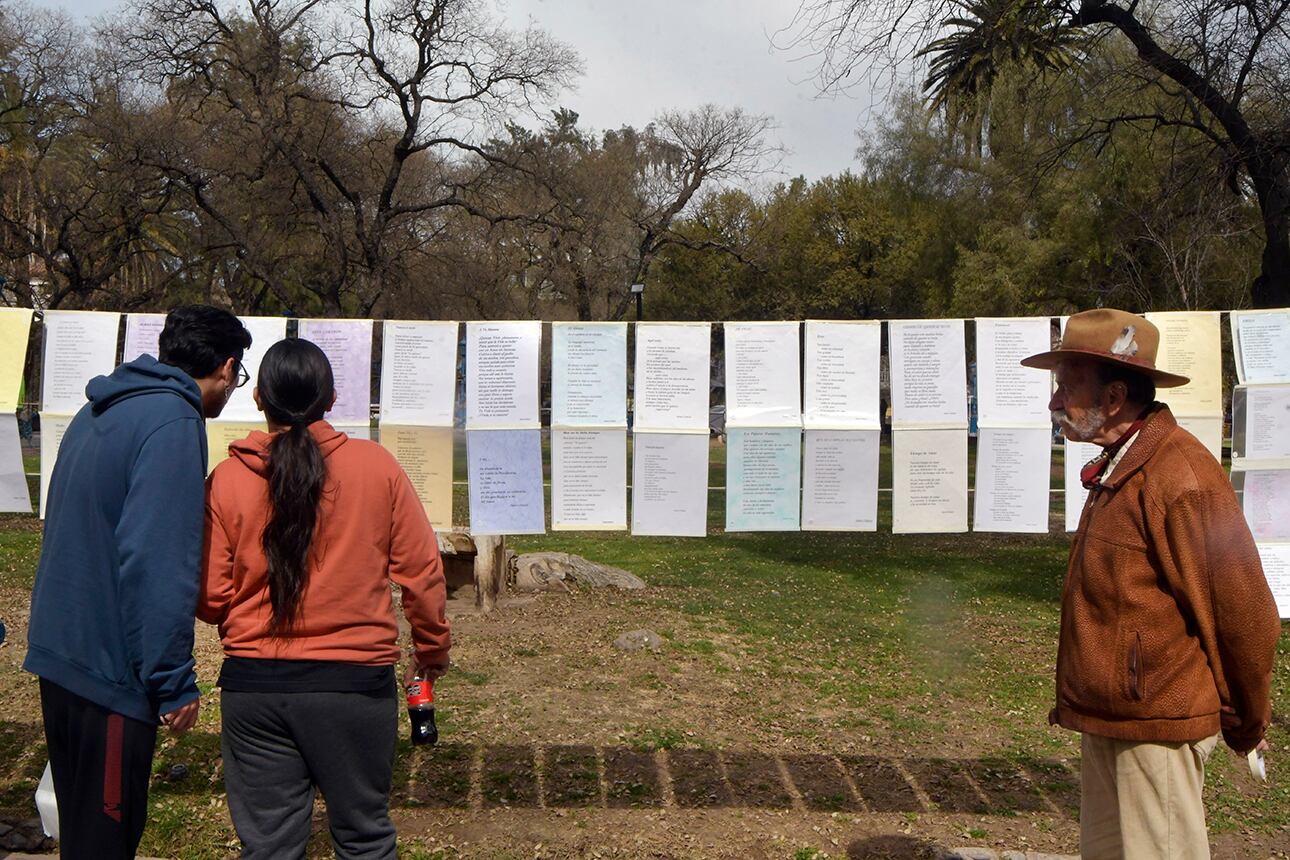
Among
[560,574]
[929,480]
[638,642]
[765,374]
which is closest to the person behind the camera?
[765,374]

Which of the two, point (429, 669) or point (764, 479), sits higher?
point (764, 479)

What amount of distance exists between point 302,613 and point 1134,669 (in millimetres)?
2207

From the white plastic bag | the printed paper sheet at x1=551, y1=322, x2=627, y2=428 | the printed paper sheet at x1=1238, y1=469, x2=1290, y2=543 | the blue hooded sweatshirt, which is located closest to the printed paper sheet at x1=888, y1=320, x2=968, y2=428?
the printed paper sheet at x1=551, y1=322, x2=627, y2=428

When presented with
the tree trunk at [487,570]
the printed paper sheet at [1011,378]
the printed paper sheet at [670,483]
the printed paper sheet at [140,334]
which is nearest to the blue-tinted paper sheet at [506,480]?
the printed paper sheet at [670,483]

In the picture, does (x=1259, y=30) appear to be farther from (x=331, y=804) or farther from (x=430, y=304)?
(x=430, y=304)

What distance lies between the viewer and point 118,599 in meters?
2.83

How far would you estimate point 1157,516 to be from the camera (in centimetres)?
288

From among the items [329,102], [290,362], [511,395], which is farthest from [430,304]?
[290,362]

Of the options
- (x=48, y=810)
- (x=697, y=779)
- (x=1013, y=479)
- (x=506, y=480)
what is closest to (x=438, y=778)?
(x=697, y=779)

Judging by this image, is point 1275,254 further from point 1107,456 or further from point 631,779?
point 1107,456

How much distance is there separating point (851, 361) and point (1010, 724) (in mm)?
2348

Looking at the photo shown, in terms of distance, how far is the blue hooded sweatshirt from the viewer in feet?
9.07

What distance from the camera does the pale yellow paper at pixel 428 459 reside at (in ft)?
17.8

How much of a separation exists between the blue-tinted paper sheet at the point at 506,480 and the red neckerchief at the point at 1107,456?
290 centimetres
